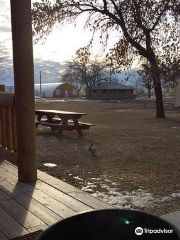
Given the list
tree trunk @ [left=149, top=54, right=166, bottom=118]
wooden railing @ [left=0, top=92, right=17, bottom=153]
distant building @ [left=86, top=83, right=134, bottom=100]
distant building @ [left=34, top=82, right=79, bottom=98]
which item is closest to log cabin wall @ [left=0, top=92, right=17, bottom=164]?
wooden railing @ [left=0, top=92, right=17, bottom=153]

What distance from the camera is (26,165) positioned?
381cm

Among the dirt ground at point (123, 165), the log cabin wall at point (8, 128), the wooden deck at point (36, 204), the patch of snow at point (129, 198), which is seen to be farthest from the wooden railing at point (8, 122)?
the patch of snow at point (129, 198)

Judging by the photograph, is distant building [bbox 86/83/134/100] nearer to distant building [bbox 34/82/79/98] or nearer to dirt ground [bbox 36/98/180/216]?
distant building [bbox 34/82/79/98]

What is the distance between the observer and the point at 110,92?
5675 cm

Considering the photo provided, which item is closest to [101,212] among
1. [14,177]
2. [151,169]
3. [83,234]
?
[83,234]

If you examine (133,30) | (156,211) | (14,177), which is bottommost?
(156,211)

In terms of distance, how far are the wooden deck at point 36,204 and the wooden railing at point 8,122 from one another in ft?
2.43

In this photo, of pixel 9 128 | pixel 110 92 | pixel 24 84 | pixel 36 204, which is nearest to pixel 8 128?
pixel 9 128

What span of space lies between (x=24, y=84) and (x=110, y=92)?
176 feet

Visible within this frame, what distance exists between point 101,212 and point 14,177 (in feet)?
9.91

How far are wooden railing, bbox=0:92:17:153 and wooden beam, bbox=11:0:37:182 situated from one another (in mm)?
436

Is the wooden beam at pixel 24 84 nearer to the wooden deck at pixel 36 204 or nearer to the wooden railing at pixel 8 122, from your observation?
the wooden deck at pixel 36 204

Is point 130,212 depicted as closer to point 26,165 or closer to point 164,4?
point 26,165

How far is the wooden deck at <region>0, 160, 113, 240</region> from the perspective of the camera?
2.58m
